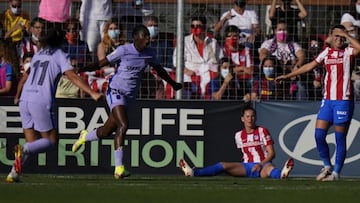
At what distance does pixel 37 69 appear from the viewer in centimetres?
1259

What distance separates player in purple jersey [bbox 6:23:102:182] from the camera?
12.4 metres

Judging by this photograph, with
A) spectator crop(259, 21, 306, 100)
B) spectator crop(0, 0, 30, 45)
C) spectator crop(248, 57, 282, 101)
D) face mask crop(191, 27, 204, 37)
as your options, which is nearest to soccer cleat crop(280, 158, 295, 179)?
spectator crop(248, 57, 282, 101)

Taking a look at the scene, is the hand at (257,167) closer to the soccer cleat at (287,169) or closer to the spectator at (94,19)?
the soccer cleat at (287,169)

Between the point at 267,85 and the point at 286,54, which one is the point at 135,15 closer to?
the point at 267,85

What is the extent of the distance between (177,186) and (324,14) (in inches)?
293

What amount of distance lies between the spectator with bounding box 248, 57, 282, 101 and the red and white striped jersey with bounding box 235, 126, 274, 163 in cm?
174

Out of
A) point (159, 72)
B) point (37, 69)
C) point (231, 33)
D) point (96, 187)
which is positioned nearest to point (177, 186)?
point (96, 187)

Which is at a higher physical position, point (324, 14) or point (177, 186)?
point (324, 14)

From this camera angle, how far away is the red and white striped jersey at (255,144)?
15891 millimetres

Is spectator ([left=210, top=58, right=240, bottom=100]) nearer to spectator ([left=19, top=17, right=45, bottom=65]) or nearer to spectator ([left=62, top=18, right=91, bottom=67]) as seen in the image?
Result: spectator ([left=62, top=18, right=91, bottom=67])

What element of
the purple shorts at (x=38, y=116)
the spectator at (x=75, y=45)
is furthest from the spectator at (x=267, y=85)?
the purple shorts at (x=38, y=116)

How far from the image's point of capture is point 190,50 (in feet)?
58.7

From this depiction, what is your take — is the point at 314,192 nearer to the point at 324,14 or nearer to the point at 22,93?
the point at 22,93

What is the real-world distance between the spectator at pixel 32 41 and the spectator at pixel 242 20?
2.93m
